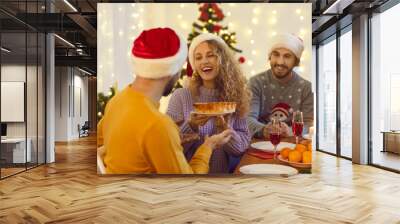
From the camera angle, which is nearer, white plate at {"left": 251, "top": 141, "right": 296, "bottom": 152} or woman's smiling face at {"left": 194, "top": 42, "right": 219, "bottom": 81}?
woman's smiling face at {"left": 194, "top": 42, "right": 219, "bottom": 81}

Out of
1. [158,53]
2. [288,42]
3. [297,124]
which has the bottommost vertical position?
[297,124]

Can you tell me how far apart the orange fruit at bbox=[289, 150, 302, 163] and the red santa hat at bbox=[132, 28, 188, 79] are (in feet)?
7.08

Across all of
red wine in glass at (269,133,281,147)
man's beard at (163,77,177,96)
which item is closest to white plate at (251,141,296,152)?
red wine in glass at (269,133,281,147)

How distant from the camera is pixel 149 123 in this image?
578cm

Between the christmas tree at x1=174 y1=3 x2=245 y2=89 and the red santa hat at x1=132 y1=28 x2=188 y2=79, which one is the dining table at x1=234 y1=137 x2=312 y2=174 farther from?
the red santa hat at x1=132 y1=28 x2=188 y2=79

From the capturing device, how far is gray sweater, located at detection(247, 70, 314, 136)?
6.25 metres

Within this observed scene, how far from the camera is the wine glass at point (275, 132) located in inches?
229

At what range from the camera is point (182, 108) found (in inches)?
240

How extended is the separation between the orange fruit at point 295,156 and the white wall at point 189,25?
46.2 inches

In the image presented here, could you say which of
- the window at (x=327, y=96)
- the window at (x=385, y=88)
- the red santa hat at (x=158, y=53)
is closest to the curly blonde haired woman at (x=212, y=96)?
the red santa hat at (x=158, y=53)

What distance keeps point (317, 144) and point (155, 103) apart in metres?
6.29

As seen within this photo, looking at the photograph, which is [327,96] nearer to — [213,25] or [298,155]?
[298,155]

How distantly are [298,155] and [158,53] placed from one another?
8.67ft

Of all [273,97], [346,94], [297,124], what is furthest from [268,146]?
[346,94]
